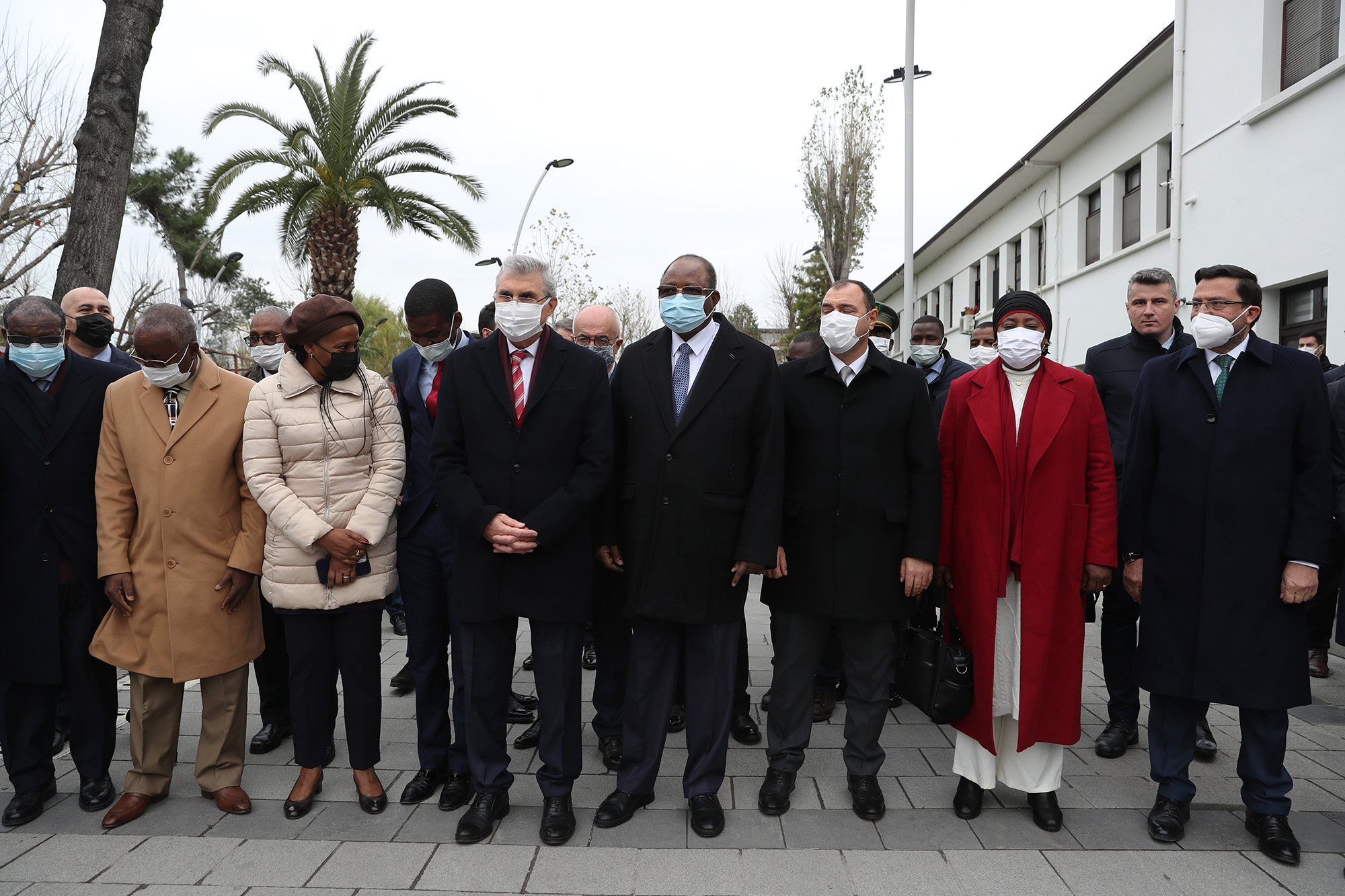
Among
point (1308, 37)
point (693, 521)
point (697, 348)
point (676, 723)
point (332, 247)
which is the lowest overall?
point (676, 723)

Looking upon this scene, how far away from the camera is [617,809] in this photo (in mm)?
3855

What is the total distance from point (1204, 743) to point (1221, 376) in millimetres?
2154

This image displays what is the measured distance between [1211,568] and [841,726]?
2.25 meters

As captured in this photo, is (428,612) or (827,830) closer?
(827,830)

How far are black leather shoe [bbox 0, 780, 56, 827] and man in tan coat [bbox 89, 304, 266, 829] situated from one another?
407 millimetres

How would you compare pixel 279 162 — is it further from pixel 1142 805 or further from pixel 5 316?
pixel 1142 805

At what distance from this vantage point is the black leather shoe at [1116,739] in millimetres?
4660

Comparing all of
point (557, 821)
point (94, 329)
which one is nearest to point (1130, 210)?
point (557, 821)

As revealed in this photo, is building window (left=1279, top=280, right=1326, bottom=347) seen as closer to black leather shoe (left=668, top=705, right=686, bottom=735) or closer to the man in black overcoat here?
A: the man in black overcoat

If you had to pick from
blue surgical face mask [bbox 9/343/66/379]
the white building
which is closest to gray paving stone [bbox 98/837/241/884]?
blue surgical face mask [bbox 9/343/66/379]

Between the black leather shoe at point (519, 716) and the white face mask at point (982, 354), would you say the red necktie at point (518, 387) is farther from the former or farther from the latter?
the white face mask at point (982, 354)

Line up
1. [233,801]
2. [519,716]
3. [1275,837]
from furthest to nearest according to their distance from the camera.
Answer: [519,716] → [233,801] → [1275,837]

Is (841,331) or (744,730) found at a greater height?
(841,331)

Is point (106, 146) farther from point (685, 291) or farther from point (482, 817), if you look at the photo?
point (482, 817)
